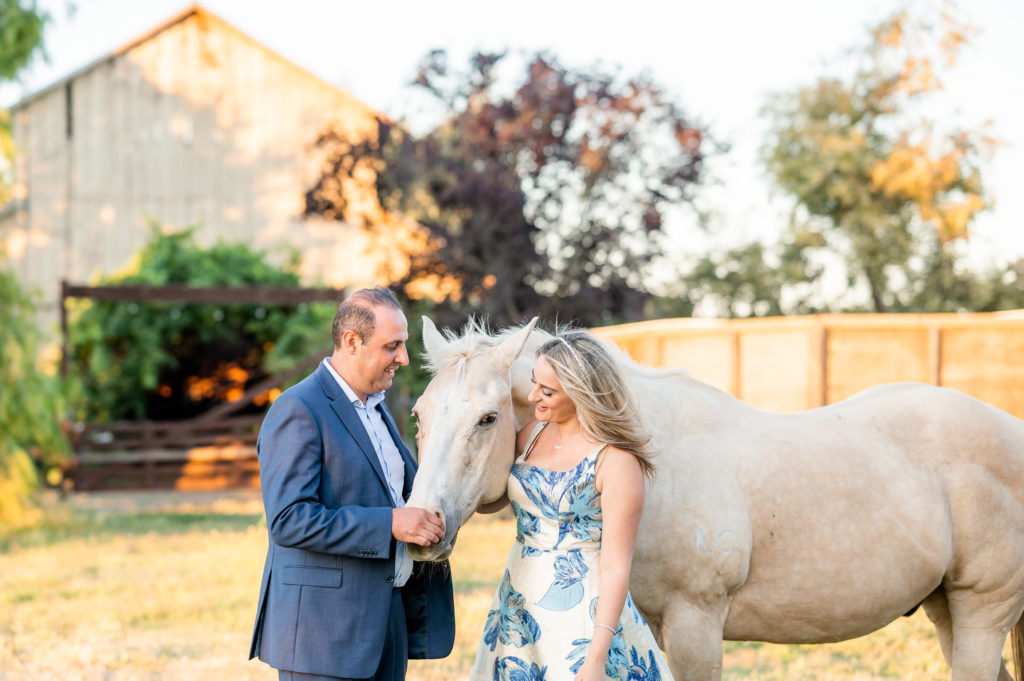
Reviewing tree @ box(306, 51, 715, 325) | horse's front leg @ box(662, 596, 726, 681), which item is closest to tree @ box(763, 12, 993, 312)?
tree @ box(306, 51, 715, 325)

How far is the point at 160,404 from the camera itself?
744 inches

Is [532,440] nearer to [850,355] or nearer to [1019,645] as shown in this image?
[1019,645]

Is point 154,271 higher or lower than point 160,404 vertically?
higher

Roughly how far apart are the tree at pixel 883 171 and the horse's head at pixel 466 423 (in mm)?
15213

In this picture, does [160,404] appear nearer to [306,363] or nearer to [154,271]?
[154,271]

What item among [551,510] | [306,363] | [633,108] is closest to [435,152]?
[633,108]

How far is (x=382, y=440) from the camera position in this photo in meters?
3.18

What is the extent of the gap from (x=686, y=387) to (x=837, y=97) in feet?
52.5

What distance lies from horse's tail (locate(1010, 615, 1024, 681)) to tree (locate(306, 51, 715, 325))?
8.92 meters

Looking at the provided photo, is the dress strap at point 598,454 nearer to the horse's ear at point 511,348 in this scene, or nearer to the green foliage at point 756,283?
the horse's ear at point 511,348

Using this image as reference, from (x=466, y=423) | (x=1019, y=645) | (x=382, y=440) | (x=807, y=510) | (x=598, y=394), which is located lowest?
(x=1019, y=645)

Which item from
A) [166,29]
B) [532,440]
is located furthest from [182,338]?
[532,440]

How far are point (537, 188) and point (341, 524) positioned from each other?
11139mm

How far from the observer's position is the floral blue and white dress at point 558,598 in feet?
9.09
